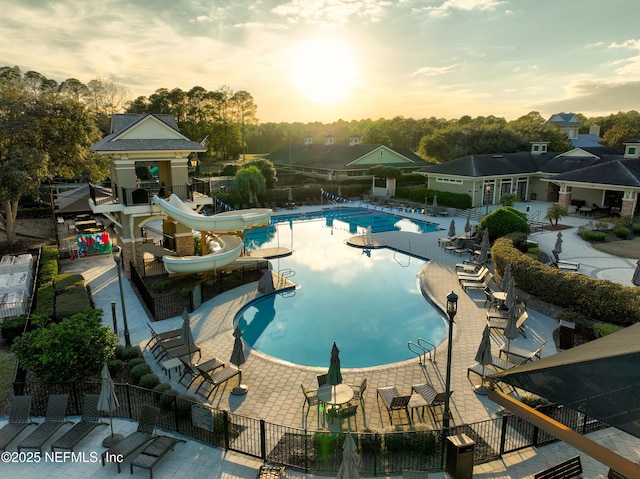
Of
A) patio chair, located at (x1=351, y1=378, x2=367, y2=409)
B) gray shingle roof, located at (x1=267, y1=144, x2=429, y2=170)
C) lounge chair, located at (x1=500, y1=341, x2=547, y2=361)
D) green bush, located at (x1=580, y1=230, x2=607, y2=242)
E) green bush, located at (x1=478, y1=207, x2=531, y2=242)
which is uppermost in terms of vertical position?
gray shingle roof, located at (x1=267, y1=144, x2=429, y2=170)

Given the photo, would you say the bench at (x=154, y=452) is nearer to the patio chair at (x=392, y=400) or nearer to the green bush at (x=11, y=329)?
the patio chair at (x=392, y=400)

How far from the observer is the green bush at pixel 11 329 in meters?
14.1

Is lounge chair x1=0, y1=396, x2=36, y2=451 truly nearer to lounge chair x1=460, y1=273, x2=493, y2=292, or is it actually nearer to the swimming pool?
the swimming pool

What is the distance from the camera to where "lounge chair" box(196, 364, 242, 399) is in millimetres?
11680

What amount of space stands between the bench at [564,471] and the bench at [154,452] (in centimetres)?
725

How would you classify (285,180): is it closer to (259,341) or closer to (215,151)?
(215,151)

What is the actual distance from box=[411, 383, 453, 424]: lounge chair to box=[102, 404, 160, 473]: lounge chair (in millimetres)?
6306

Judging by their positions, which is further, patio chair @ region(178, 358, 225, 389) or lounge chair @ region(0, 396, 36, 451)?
patio chair @ region(178, 358, 225, 389)

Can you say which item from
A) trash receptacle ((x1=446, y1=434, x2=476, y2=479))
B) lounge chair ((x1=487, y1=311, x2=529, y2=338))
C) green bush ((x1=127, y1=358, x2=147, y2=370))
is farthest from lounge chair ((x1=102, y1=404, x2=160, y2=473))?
lounge chair ((x1=487, y1=311, x2=529, y2=338))

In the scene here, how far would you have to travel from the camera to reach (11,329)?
14195mm

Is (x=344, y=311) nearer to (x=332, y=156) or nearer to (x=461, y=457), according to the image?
(x=461, y=457)

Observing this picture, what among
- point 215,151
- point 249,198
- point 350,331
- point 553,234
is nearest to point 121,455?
point 350,331

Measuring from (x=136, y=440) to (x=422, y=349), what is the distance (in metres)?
9.56

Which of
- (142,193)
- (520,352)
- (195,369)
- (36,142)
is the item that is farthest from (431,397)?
(36,142)
